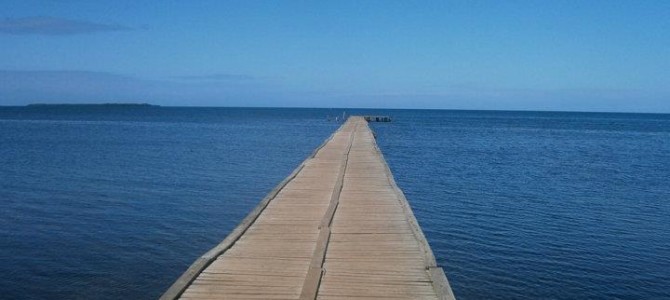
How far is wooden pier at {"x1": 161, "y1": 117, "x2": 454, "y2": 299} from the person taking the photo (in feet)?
25.4

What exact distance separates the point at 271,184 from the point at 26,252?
37.7 feet

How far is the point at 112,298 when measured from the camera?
34.4 feet

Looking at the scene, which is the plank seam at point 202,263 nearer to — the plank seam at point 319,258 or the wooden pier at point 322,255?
the wooden pier at point 322,255

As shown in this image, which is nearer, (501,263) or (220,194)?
(501,263)

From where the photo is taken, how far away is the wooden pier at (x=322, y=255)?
25.4ft

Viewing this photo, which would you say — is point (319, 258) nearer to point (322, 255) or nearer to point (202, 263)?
point (322, 255)

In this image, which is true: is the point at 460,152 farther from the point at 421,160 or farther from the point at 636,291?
the point at 636,291

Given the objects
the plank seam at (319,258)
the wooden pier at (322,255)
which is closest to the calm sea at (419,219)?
the wooden pier at (322,255)

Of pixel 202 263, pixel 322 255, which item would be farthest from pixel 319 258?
pixel 202 263

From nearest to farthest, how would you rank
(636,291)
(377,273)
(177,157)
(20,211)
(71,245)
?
(377,273) < (636,291) < (71,245) < (20,211) < (177,157)

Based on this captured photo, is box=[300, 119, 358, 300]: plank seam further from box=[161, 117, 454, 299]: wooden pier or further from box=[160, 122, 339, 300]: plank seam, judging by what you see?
box=[160, 122, 339, 300]: plank seam

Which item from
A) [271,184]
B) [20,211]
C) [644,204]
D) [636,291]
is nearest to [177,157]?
[271,184]

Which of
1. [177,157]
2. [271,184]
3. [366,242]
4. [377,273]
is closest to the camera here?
[377,273]

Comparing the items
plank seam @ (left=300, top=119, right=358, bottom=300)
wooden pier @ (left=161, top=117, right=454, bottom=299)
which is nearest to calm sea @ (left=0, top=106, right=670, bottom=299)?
wooden pier @ (left=161, top=117, right=454, bottom=299)
